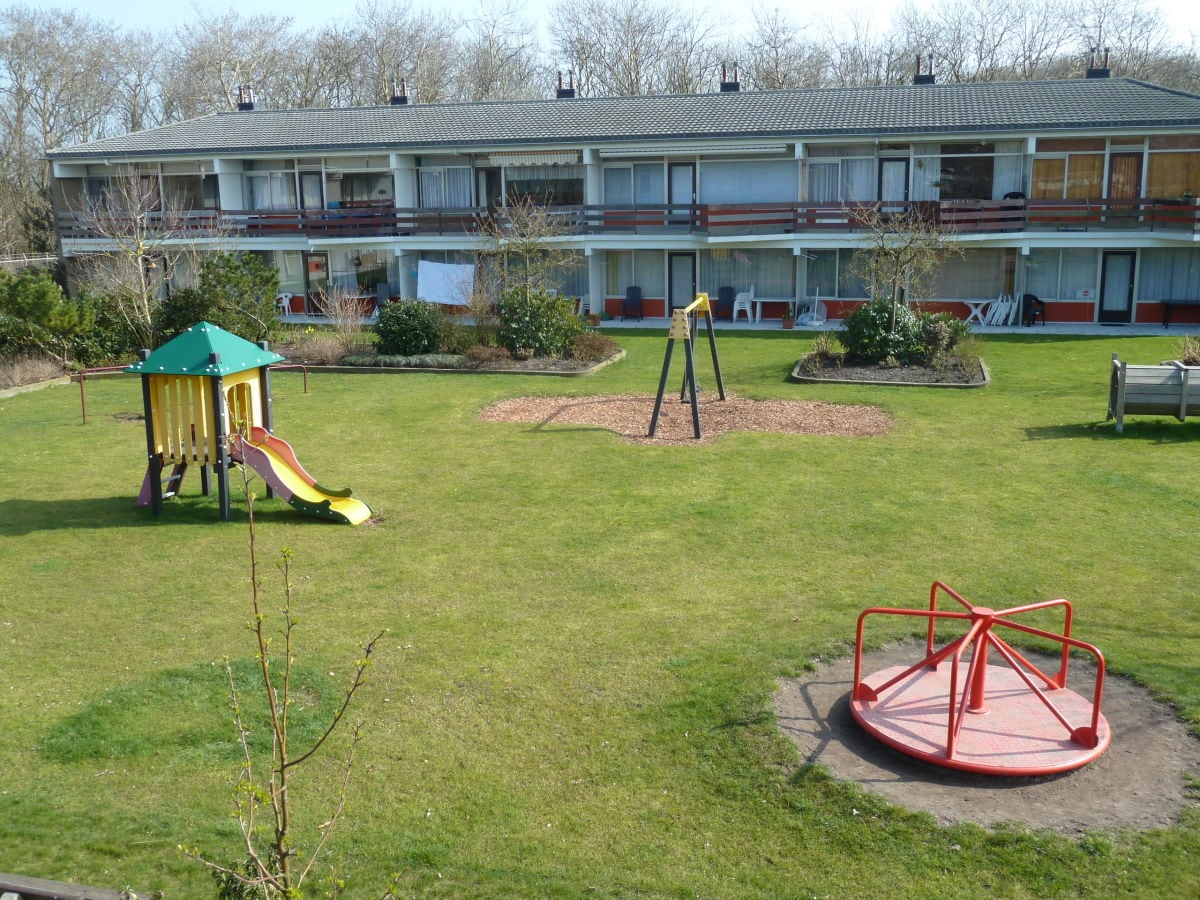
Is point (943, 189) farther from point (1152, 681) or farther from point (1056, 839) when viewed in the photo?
point (1056, 839)

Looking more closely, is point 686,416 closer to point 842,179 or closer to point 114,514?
point 114,514

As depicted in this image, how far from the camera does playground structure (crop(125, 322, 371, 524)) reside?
13.0 meters

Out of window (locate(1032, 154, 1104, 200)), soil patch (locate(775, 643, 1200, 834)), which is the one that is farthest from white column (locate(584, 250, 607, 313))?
soil patch (locate(775, 643, 1200, 834))

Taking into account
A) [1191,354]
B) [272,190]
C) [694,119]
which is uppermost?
[694,119]

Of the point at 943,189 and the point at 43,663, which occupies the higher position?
the point at 943,189

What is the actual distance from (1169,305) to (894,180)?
7768 millimetres

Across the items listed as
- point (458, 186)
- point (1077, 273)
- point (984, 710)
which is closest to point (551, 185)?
point (458, 186)

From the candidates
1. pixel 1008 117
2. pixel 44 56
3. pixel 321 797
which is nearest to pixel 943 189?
pixel 1008 117

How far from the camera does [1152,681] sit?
8.26 m

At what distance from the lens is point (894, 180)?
31750mm

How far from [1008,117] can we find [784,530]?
22.4m

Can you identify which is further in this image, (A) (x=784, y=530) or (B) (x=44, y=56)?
(B) (x=44, y=56)

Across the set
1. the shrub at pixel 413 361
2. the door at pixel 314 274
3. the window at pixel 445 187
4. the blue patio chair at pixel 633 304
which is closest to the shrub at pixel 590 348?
the shrub at pixel 413 361

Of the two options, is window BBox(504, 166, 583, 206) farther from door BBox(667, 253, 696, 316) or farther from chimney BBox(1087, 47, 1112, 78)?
chimney BBox(1087, 47, 1112, 78)
